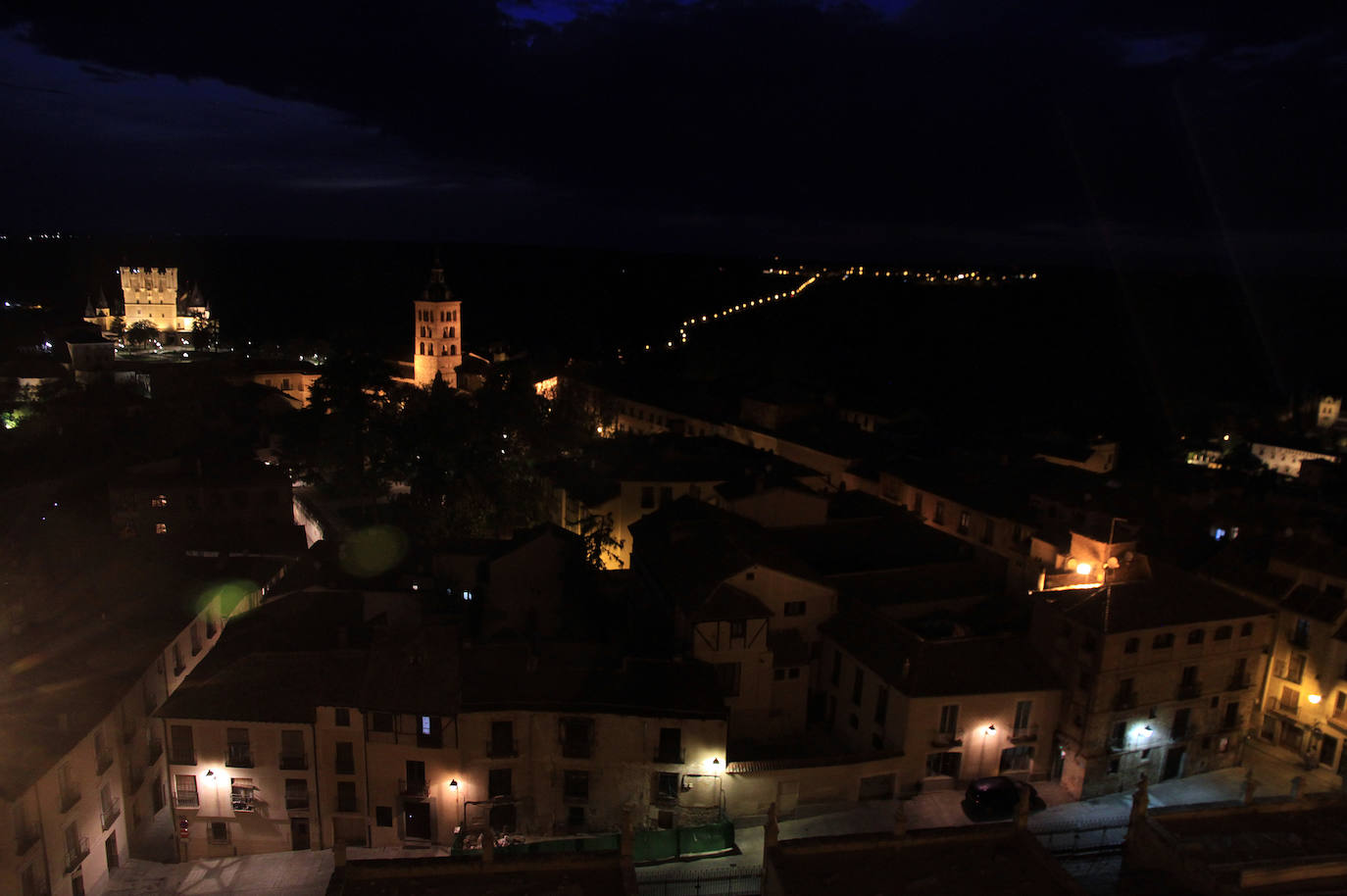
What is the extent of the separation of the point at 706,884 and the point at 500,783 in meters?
6.60

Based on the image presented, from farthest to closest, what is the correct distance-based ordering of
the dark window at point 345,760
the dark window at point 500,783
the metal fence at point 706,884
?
1. the dark window at point 500,783
2. the dark window at point 345,760
3. the metal fence at point 706,884

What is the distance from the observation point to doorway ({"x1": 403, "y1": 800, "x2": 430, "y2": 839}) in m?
27.0

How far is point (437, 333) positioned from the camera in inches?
3720

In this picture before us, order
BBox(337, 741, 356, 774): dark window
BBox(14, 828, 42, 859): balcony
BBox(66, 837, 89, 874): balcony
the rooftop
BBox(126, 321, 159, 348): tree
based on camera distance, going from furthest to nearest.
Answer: BBox(126, 321, 159, 348): tree, the rooftop, BBox(337, 741, 356, 774): dark window, BBox(66, 837, 89, 874): balcony, BBox(14, 828, 42, 859): balcony

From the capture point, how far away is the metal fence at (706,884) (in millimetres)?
24641

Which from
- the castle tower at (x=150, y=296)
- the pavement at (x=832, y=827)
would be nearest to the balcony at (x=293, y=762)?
the pavement at (x=832, y=827)

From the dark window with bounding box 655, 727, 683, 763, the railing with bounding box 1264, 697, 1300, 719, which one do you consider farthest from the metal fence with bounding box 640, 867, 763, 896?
the railing with bounding box 1264, 697, 1300, 719

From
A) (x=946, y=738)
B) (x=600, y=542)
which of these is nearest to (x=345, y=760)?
(x=600, y=542)

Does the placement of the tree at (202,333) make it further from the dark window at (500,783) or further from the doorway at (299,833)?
the dark window at (500,783)

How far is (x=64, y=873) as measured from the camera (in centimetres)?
2369

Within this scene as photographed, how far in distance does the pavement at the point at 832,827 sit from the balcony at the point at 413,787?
166cm

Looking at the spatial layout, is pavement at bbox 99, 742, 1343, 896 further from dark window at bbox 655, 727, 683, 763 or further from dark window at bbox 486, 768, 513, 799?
dark window at bbox 655, 727, 683, 763

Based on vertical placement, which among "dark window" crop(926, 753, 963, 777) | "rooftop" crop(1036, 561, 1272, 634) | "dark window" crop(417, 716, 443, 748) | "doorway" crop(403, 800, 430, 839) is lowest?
"doorway" crop(403, 800, 430, 839)

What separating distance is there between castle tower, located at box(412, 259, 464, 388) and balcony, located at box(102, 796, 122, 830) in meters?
69.5
